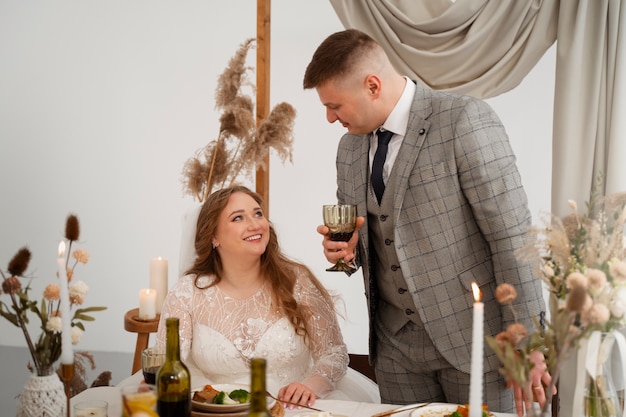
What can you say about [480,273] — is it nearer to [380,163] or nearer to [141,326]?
[380,163]

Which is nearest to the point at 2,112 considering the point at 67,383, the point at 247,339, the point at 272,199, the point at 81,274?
the point at 81,274

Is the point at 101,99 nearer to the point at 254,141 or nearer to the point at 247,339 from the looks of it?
the point at 254,141

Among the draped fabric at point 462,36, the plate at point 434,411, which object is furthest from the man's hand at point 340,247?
the draped fabric at point 462,36

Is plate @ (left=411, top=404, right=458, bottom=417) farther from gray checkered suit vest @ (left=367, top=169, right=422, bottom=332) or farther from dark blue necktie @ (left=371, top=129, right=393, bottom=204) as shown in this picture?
dark blue necktie @ (left=371, top=129, right=393, bottom=204)

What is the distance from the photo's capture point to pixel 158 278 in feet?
10.00

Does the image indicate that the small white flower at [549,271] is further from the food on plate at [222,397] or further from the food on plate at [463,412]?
the food on plate at [222,397]

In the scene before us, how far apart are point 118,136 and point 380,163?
3123mm

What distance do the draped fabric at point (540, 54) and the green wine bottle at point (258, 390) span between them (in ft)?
8.08

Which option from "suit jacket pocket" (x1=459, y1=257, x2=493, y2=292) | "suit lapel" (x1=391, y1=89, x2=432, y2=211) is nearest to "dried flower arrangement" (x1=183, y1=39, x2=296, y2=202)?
"suit lapel" (x1=391, y1=89, x2=432, y2=211)

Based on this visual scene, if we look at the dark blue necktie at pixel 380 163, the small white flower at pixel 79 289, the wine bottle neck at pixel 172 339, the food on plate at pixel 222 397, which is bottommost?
the food on plate at pixel 222 397

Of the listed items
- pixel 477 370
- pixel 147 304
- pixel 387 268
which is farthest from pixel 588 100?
pixel 477 370

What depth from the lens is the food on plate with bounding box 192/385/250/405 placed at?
5.51ft

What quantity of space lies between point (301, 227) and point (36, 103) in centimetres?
213

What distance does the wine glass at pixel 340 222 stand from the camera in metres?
2.07
